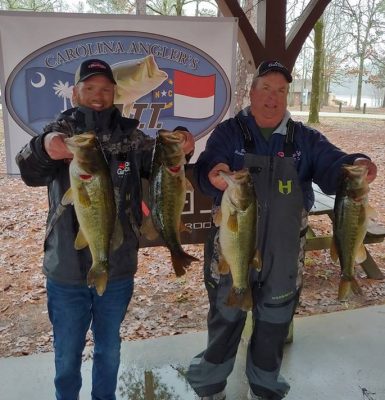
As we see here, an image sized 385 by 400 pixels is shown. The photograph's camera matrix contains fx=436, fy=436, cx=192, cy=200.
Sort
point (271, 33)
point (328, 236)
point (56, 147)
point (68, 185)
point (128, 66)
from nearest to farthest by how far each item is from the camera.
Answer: point (56, 147) < point (68, 185) < point (271, 33) < point (128, 66) < point (328, 236)

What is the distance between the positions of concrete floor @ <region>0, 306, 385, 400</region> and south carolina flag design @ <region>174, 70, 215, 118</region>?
6.37 ft

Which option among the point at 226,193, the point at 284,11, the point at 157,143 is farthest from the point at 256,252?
the point at 284,11

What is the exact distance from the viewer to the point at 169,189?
2244 millimetres

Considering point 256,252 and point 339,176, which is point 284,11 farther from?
point 256,252

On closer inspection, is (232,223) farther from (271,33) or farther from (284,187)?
(271,33)

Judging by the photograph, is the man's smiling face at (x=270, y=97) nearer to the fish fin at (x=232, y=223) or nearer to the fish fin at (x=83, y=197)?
the fish fin at (x=232, y=223)

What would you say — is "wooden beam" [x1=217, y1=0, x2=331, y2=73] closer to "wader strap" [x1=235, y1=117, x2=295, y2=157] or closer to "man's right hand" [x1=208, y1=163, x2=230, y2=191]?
"wader strap" [x1=235, y1=117, x2=295, y2=157]

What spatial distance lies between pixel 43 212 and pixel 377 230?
5699mm

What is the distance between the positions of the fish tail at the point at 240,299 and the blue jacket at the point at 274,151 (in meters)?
0.60

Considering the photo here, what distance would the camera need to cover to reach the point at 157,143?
2.19 m

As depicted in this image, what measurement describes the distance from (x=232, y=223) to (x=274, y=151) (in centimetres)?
61

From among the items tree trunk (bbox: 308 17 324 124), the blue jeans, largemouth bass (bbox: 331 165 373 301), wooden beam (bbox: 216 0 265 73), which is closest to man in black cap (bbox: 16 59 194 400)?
the blue jeans

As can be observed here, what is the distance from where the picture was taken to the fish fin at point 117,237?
2322mm

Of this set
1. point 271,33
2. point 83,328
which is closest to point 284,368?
point 83,328
